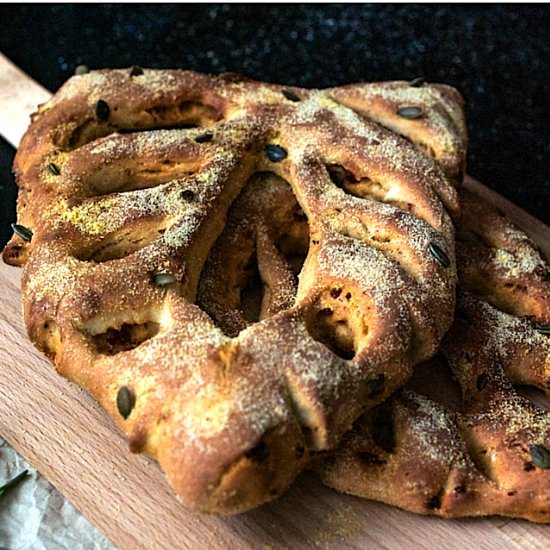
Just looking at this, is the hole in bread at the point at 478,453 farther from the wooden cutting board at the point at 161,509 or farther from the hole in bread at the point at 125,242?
the hole in bread at the point at 125,242

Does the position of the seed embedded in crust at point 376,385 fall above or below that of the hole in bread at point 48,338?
below

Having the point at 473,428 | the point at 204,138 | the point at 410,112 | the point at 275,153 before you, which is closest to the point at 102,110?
the point at 204,138

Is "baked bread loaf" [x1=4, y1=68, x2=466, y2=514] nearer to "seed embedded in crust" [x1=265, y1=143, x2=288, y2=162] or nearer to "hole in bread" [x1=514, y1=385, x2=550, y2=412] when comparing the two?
"seed embedded in crust" [x1=265, y1=143, x2=288, y2=162]

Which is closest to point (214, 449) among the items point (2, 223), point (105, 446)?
point (105, 446)

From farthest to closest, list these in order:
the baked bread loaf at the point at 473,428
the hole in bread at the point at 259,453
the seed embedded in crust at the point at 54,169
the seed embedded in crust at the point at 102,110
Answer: the seed embedded in crust at the point at 102,110 → the seed embedded in crust at the point at 54,169 → the baked bread loaf at the point at 473,428 → the hole in bread at the point at 259,453

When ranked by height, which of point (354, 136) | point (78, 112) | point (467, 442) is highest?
point (78, 112)

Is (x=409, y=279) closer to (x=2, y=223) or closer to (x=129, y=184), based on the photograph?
(x=129, y=184)

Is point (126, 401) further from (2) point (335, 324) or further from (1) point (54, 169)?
(1) point (54, 169)

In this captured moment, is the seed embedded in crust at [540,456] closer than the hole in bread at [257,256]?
Yes

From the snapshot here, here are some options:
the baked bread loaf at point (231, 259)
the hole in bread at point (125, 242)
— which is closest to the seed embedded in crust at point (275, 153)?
the baked bread loaf at point (231, 259)
